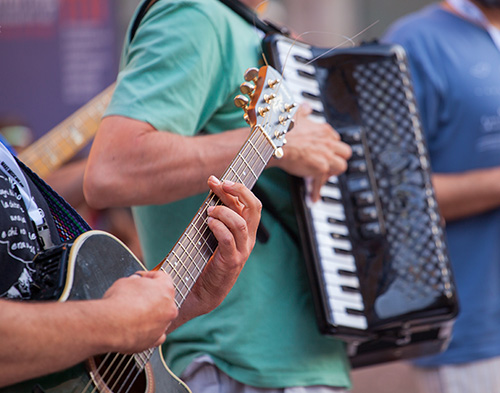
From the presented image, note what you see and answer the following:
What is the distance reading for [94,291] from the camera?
4.10ft

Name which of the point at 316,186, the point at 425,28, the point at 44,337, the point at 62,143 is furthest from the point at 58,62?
the point at 44,337

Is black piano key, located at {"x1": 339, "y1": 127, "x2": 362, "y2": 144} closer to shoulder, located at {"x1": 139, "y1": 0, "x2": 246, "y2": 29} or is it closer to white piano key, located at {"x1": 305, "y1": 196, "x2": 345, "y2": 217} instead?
white piano key, located at {"x1": 305, "y1": 196, "x2": 345, "y2": 217}

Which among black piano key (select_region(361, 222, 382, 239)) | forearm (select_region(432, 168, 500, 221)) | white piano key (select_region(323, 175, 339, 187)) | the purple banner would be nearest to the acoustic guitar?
white piano key (select_region(323, 175, 339, 187))

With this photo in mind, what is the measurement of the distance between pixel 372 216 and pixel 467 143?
2.67ft

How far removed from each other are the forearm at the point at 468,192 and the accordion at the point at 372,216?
50 centimetres

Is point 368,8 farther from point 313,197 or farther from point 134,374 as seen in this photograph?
point 134,374

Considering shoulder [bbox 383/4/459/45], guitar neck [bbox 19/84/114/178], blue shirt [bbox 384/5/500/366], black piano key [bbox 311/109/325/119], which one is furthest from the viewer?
guitar neck [bbox 19/84/114/178]

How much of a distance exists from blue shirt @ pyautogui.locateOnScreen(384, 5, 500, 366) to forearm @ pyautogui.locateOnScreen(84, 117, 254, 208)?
3.82 ft

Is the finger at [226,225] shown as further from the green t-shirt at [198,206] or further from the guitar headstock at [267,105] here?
the green t-shirt at [198,206]

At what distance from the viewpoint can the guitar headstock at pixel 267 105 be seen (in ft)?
5.40

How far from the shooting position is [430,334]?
210cm

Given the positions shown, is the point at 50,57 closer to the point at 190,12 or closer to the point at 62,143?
the point at 62,143

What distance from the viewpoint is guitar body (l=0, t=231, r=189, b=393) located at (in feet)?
3.90

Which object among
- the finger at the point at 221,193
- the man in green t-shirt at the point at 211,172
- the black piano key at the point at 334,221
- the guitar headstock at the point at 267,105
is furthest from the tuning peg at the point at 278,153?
the black piano key at the point at 334,221
